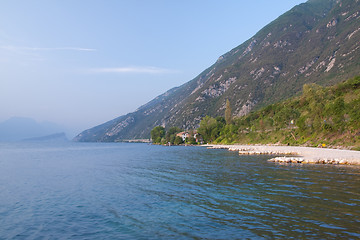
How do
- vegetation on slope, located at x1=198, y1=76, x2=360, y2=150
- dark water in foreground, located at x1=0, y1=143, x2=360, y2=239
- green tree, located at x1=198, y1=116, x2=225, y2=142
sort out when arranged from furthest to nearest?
1. green tree, located at x1=198, y1=116, x2=225, y2=142
2. vegetation on slope, located at x1=198, y1=76, x2=360, y2=150
3. dark water in foreground, located at x1=0, y1=143, x2=360, y2=239

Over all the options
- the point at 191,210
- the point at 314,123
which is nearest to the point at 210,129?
the point at 314,123

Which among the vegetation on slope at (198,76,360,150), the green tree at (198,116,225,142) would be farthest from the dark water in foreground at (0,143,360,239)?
the green tree at (198,116,225,142)

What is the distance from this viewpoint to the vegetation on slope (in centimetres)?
6075

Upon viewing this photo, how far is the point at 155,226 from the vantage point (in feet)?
47.0

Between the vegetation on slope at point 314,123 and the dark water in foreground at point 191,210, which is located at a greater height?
the vegetation on slope at point 314,123

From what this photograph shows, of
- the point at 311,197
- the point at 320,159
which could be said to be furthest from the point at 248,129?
the point at 311,197

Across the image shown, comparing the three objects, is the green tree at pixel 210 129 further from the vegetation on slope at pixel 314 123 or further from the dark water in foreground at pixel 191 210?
the dark water in foreground at pixel 191 210

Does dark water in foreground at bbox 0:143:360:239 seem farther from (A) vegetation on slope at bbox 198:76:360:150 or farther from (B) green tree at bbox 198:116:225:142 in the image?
(B) green tree at bbox 198:116:225:142

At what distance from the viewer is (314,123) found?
7369 cm

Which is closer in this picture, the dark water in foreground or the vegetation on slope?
the dark water in foreground

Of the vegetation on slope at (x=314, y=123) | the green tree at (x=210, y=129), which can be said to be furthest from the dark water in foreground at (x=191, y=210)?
the green tree at (x=210, y=129)

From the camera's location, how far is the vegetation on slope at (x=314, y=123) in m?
60.8

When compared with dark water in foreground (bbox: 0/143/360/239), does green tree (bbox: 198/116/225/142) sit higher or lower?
higher

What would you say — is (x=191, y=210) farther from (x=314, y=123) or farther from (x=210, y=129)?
(x=210, y=129)
